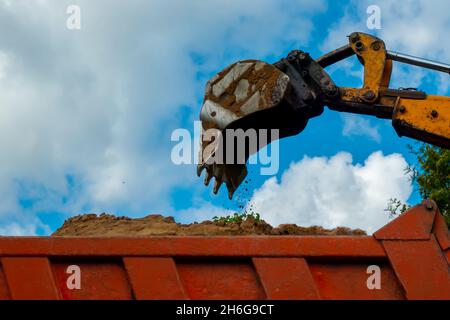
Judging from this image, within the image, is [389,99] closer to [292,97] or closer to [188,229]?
[292,97]

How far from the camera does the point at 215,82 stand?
5371 mm

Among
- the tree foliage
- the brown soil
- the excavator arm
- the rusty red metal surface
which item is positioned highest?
the tree foliage

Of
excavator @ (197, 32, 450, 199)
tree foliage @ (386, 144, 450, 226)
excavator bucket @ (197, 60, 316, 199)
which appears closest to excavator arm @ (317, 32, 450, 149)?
excavator @ (197, 32, 450, 199)

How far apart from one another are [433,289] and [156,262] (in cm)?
126

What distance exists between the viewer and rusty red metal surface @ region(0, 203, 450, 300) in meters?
3.17

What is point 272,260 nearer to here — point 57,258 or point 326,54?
point 57,258

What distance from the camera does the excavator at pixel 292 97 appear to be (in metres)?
5.07

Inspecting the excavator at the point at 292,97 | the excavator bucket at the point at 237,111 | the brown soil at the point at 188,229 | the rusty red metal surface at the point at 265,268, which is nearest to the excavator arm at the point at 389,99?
the excavator at the point at 292,97

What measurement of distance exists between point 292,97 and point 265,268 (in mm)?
2278

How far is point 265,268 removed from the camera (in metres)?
3.19

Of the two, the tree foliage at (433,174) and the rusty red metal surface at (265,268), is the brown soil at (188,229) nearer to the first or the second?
the rusty red metal surface at (265,268)

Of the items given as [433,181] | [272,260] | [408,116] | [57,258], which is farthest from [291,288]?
[433,181]

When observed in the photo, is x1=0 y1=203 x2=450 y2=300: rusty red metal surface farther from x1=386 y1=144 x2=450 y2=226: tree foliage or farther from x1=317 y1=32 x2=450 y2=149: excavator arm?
x1=386 y1=144 x2=450 y2=226: tree foliage

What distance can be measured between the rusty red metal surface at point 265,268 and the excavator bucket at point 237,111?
202 centimetres
